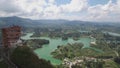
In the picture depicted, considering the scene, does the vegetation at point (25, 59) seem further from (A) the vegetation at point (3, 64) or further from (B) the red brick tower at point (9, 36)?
(B) the red brick tower at point (9, 36)

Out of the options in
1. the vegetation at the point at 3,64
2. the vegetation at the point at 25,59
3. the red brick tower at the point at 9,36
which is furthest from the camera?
the red brick tower at the point at 9,36

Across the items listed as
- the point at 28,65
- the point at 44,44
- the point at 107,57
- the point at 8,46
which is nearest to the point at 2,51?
the point at 8,46

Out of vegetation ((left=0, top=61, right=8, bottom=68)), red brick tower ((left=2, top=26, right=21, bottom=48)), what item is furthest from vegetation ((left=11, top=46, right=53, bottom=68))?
red brick tower ((left=2, top=26, right=21, bottom=48))

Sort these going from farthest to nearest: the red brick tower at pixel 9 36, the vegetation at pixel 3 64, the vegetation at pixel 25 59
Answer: the red brick tower at pixel 9 36, the vegetation at pixel 25 59, the vegetation at pixel 3 64

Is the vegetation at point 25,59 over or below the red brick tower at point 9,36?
below

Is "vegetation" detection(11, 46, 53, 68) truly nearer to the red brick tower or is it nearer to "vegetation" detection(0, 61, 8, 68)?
"vegetation" detection(0, 61, 8, 68)

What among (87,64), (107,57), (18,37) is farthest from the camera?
(107,57)

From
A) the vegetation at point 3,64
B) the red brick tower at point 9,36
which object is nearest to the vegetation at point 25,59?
the vegetation at point 3,64

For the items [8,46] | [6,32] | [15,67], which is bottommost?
[15,67]

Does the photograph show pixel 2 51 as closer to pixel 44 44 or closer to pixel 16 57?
pixel 16 57
